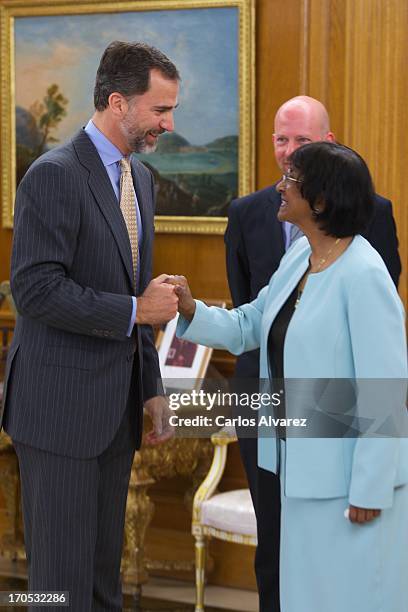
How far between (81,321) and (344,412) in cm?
76

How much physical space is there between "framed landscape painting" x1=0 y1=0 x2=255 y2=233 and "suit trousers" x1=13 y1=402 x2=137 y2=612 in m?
2.45

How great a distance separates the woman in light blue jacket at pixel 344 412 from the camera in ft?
8.76

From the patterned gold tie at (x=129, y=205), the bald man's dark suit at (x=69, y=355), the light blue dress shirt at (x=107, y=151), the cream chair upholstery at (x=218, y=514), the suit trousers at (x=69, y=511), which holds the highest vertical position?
the light blue dress shirt at (x=107, y=151)

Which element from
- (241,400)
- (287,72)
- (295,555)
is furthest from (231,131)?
(295,555)

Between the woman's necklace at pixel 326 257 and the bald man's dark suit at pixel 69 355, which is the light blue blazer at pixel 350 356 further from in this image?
the bald man's dark suit at pixel 69 355

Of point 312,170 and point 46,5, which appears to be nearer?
point 312,170

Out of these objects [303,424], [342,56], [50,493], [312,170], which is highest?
[342,56]

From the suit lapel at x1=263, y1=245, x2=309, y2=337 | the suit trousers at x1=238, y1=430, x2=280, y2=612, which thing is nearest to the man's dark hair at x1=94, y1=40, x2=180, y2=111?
the suit lapel at x1=263, y1=245, x2=309, y2=337

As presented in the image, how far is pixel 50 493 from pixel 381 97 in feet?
8.93

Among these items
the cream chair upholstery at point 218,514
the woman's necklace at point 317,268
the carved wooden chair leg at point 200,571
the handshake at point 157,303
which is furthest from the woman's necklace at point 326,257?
the carved wooden chair leg at point 200,571

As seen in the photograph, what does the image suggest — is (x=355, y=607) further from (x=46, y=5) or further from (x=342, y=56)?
(x=46, y=5)

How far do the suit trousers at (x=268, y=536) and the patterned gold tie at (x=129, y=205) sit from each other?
0.97 meters

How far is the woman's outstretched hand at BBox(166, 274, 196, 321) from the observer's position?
3.14m

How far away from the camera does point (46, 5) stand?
5.56 m
